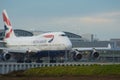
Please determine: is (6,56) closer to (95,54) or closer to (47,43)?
(47,43)

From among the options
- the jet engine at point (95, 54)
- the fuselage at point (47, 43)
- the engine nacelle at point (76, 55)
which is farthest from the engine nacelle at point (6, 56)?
the jet engine at point (95, 54)

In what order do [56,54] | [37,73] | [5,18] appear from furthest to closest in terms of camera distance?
1. [5,18]
2. [56,54]
3. [37,73]

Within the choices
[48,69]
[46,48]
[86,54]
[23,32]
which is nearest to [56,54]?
[46,48]

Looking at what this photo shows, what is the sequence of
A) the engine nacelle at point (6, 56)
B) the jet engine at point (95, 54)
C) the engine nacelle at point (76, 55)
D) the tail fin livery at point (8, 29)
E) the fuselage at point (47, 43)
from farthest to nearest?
the tail fin livery at point (8, 29)
the jet engine at point (95, 54)
the fuselage at point (47, 43)
the engine nacelle at point (76, 55)
the engine nacelle at point (6, 56)

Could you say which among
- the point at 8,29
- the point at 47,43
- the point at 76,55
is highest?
Answer: the point at 8,29

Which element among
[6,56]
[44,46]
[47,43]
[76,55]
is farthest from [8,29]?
[76,55]

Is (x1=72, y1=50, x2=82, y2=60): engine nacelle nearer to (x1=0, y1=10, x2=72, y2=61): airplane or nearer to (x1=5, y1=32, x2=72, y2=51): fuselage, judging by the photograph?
Answer: (x1=0, y1=10, x2=72, y2=61): airplane

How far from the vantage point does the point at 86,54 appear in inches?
4085

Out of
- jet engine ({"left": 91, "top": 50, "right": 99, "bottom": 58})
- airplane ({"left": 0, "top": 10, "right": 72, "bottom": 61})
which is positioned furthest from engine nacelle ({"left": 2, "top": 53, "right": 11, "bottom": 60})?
jet engine ({"left": 91, "top": 50, "right": 99, "bottom": 58})

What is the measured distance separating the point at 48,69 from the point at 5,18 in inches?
2540

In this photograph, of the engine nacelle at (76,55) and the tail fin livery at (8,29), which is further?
the tail fin livery at (8,29)

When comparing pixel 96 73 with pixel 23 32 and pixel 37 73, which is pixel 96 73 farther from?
pixel 23 32

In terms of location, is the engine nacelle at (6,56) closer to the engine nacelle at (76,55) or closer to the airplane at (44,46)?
the airplane at (44,46)

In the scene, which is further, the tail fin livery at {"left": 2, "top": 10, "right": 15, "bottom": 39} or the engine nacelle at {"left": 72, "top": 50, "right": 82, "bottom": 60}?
the tail fin livery at {"left": 2, "top": 10, "right": 15, "bottom": 39}
